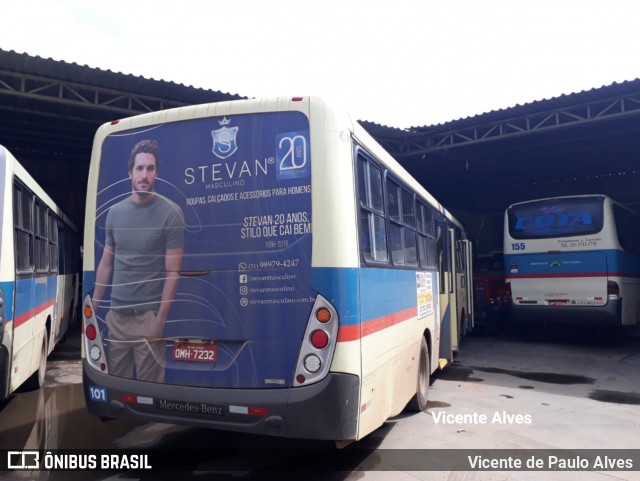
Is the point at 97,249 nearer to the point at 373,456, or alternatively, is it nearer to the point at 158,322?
the point at 158,322

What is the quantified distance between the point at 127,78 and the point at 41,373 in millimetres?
7113

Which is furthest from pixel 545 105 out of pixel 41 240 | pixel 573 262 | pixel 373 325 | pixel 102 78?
pixel 41 240

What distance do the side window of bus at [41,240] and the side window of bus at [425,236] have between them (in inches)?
205

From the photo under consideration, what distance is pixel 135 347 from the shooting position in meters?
4.48

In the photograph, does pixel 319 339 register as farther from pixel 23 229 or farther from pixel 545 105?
pixel 545 105

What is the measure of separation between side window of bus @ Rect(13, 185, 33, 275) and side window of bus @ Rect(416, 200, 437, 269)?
190 inches

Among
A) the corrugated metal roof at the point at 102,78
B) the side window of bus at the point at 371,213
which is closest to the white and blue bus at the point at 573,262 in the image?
the corrugated metal roof at the point at 102,78

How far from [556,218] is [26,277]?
38.0ft

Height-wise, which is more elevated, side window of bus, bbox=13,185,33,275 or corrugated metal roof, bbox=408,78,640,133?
corrugated metal roof, bbox=408,78,640,133

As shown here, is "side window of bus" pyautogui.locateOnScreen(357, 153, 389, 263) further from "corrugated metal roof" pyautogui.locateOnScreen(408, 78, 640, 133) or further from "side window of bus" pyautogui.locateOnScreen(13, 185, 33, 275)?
"corrugated metal roof" pyautogui.locateOnScreen(408, 78, 640, 133)

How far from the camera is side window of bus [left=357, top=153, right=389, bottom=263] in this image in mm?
4480

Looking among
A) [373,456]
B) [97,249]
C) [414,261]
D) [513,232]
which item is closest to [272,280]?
[97,249]

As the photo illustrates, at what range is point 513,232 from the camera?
14.0m

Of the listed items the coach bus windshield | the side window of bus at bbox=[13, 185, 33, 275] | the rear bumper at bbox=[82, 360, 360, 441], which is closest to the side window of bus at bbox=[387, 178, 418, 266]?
the rear bumper at bbox=[82, 360, 360, 441]
